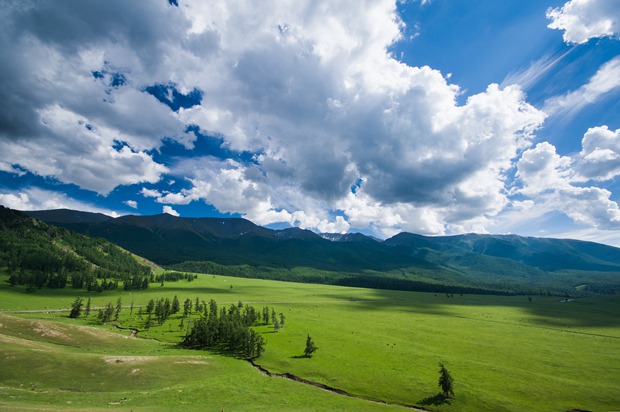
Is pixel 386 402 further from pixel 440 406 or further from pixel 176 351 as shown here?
pixel 176 351

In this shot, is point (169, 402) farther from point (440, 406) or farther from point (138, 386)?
point (440, 406)

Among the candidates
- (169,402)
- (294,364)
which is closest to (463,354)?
(294,364)

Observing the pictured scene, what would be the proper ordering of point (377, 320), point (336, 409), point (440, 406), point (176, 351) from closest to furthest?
point (336, 409) → point (440, 406) → point (176, 351) → point (377, 320)

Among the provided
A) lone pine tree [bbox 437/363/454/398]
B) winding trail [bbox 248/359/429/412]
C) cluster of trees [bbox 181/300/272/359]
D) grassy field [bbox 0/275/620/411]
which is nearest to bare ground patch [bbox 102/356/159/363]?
grassy field [bbox 0/275/620/411]

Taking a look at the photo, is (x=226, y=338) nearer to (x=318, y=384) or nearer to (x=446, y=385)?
(x=318, y=384)

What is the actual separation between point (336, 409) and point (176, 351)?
56.0 meters

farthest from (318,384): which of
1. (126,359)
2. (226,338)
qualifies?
(226,338)

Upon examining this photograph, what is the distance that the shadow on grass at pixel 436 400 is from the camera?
188ft

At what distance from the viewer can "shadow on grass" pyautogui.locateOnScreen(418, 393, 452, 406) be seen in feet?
188

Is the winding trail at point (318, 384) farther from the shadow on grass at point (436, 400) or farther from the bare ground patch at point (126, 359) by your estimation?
the bare ground patch at point (126, 359)

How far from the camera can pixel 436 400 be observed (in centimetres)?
5819

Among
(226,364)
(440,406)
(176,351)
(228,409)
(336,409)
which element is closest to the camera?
(228,409)

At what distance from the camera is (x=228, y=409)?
48.6 m

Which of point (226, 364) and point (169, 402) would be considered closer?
point (169, 402)
